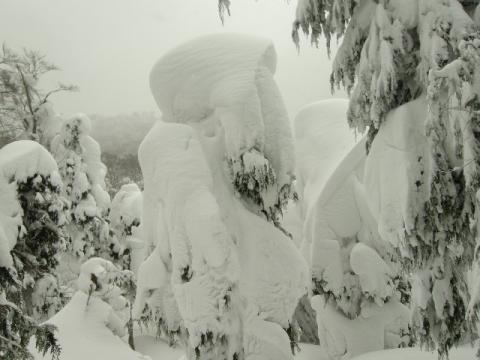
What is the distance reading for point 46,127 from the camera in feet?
59.4

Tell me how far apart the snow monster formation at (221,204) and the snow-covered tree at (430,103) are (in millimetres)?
2959

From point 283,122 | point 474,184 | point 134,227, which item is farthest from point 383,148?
point 134,227

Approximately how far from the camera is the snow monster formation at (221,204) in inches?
294

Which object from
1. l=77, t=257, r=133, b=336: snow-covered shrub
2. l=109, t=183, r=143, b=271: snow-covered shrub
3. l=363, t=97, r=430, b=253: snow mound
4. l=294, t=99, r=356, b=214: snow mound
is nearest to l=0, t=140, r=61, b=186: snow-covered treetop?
l=77, t=257, r=133, b=336: snow-covered shrub

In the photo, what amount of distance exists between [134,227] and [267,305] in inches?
652

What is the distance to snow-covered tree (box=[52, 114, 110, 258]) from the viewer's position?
1875 cm

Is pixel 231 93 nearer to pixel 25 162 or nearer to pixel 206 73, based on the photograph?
pixel 206 73

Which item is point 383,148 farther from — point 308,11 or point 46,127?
point 46,127

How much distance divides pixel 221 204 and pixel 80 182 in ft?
41.0

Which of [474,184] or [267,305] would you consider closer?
[474,184]

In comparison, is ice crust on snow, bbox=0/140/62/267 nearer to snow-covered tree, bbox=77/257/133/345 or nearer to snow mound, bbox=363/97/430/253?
snow-covered tree, bbox=77/257/133/345

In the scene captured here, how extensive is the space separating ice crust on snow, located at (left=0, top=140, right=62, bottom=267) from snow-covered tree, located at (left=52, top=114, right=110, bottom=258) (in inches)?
219

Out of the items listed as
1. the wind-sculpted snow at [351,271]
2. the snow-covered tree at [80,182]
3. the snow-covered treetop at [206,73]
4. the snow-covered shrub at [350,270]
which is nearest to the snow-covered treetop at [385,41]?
the snow-covered treetop at [206,73]

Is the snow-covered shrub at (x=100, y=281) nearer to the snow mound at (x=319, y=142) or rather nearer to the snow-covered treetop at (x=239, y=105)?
the snow mound at (x=319, y=142)
